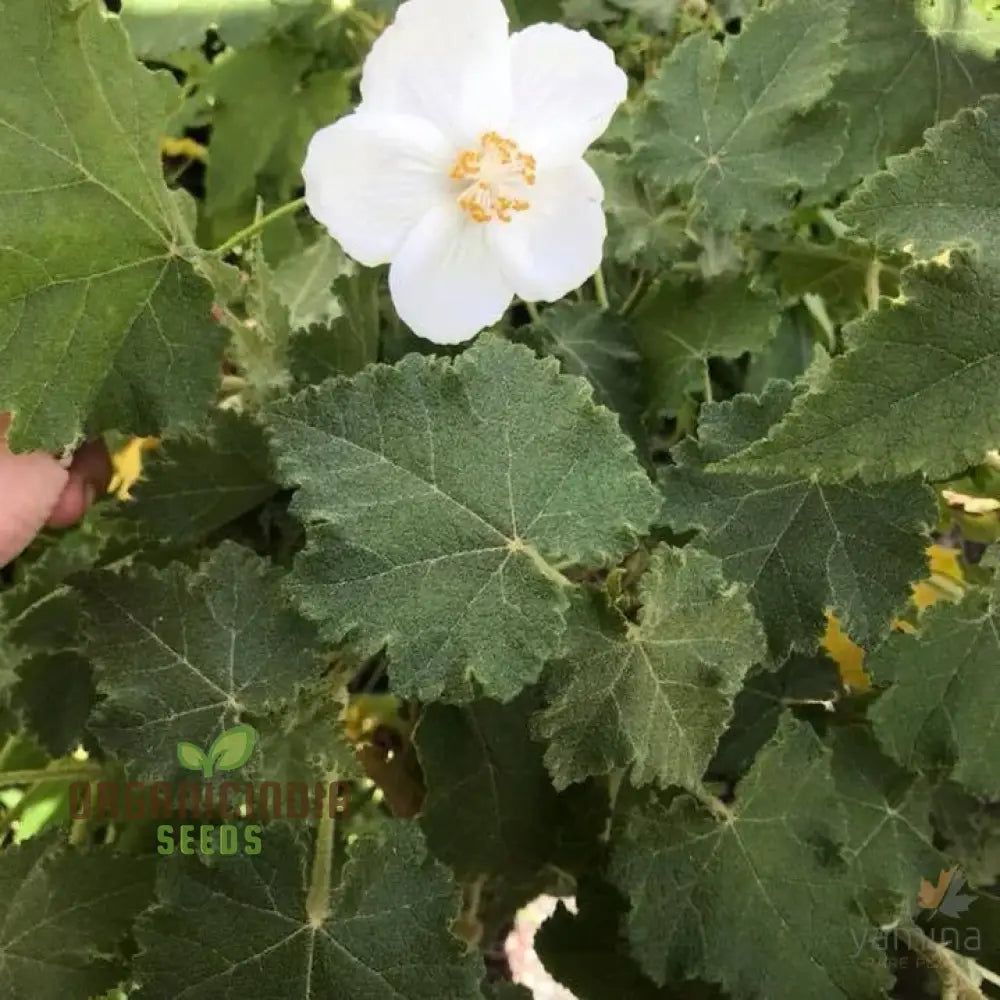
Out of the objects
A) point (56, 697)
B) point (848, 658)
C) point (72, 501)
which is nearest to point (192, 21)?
point (72, 501)

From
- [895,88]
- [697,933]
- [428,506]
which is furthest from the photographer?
[895,88]

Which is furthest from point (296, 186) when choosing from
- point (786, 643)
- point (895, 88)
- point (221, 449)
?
point (786, 643)

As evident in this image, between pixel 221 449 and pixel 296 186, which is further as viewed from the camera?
pixel 296 186

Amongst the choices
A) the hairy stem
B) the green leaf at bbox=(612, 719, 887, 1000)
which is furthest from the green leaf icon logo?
the hairy stem

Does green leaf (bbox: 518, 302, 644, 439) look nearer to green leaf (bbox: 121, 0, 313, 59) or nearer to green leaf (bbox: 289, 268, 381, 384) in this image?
green leaf (bbox: 289, 268, 381, 384)

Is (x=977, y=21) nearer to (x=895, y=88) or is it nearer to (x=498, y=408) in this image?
(x=895, y=88)

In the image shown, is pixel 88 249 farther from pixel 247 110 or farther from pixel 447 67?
pixel 247 110

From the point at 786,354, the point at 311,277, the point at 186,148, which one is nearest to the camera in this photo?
the point at 786,354
